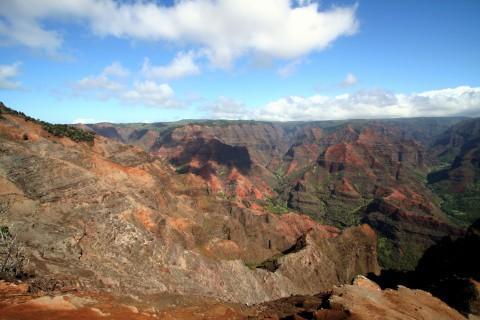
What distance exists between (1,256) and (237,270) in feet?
121

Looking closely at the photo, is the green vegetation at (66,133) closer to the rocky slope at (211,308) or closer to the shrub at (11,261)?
the shrub at (11,261)

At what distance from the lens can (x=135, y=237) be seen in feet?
143

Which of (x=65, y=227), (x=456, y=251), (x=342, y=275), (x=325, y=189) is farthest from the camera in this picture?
(x=325, y=189)

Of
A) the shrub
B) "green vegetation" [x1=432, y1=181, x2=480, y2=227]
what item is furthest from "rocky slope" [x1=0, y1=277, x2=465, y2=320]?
"green vegetation" [x1=432, y1=181, x2=480, y2=227]

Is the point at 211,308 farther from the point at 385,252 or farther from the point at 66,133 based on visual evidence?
the point at 385,252

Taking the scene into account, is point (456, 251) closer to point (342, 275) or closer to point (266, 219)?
point (342, 275)

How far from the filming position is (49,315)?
19844 mm

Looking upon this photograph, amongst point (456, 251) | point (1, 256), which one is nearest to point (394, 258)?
point (456, 251)

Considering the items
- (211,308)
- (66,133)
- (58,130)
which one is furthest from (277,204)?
(211,308)

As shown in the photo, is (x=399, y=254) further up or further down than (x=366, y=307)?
further down

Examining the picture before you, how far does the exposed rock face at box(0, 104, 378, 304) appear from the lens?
35.6 meters

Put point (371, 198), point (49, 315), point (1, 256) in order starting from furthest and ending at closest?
point (371, 198) < point (1, 256) < point (49, 315)

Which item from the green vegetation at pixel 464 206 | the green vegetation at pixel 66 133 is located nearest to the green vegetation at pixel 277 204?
the green vegetation at pixel 464 206

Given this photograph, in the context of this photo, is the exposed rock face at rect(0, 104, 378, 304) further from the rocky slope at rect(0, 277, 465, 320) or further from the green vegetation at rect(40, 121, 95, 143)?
the rocky slope at rect(0, 277, 465, 320)
